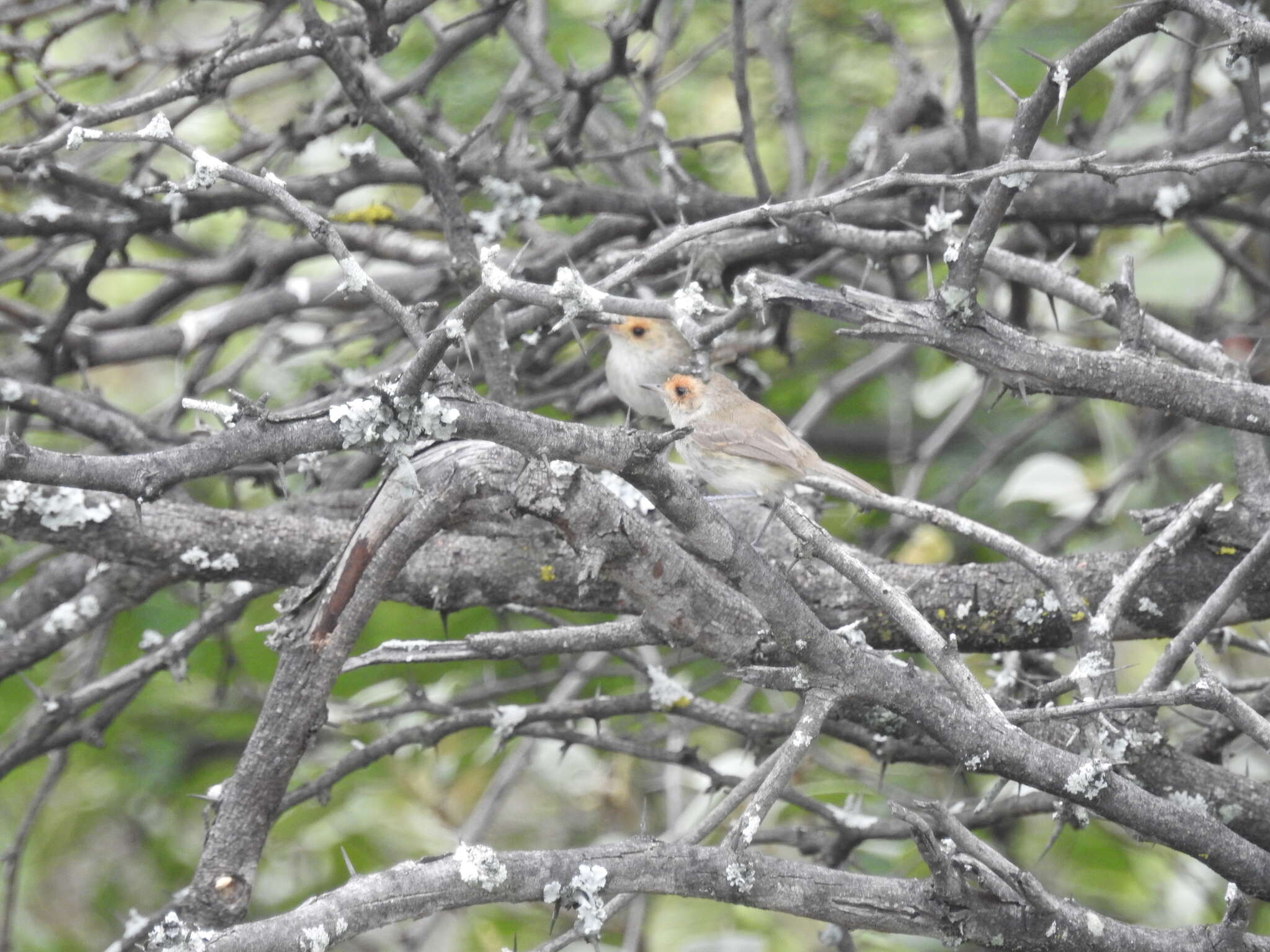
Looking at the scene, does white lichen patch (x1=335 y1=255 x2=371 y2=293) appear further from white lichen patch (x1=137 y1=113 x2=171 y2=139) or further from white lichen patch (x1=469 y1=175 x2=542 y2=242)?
white lichen patch (x1=469 y1=175 x2=542 y2=242)

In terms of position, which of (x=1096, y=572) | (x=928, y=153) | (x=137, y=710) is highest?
(x=928, y=153)

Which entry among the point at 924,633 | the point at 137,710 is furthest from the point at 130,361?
the point at 924,633

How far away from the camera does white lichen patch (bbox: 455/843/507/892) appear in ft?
7.45

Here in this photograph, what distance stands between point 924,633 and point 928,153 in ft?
9.26

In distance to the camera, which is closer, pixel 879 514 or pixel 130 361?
pixel 130 361

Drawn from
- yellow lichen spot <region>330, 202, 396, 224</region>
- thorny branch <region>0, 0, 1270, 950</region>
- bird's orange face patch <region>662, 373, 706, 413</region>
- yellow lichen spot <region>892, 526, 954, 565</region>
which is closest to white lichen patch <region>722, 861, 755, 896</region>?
thorny branch <region>0, 0, 1270, 950</region>

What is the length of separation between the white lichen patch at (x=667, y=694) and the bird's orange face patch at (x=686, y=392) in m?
1.14

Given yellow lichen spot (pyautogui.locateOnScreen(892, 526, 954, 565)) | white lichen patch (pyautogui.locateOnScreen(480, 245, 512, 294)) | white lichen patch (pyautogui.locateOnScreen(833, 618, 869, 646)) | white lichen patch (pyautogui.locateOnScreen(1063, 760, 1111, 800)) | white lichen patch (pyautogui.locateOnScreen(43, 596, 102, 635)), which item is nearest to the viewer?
white lichen patch (pyautogui.locateOnScreen(480, 245, 512, 294))

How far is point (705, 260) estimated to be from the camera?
4.00 meters

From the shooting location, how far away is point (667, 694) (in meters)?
3.59

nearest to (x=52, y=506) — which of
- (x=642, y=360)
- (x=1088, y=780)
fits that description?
(x=642, y=360)

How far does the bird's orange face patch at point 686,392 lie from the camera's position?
4.41 m

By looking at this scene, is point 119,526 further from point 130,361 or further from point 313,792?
point 130,361

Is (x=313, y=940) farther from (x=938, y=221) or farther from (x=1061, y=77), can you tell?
(x=938, y=221)
